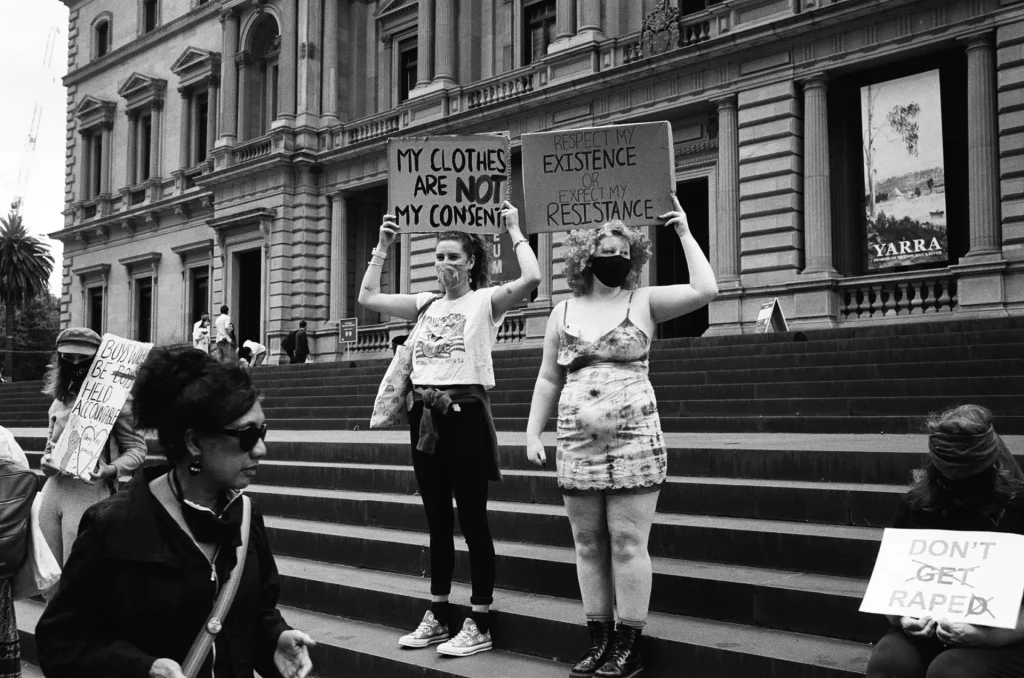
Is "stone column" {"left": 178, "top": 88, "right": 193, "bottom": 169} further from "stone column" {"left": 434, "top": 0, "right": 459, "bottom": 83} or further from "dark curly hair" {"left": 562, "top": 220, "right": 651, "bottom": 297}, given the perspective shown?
"dark curly hair" {"left": 562, "top": 220, "right": 651, "bottom": 297}

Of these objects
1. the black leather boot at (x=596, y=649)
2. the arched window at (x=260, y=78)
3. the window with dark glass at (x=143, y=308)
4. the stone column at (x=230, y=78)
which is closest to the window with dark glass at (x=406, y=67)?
the arched window at (x=260, y=78)

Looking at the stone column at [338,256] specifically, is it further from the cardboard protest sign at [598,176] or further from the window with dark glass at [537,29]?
the cardboard protest sign at [598,176]

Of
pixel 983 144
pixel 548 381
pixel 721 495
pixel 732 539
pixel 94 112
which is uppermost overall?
pixel 94 112

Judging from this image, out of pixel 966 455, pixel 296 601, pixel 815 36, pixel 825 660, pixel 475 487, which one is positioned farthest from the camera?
pixel 815 36

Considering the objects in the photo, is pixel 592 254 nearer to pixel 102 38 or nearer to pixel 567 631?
pixel 567 631

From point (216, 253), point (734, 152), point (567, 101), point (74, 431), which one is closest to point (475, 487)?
point (74, 431)

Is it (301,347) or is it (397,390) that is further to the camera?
(301,347)

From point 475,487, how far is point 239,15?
105 feet

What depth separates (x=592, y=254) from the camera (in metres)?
4.72

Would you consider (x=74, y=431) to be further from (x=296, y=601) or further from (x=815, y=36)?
(x=815, y=36)

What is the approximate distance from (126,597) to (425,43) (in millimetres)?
27440

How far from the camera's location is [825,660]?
14.0 feet

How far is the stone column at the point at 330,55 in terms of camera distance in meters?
30.9

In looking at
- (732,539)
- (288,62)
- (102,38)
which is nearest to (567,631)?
(732,539)
